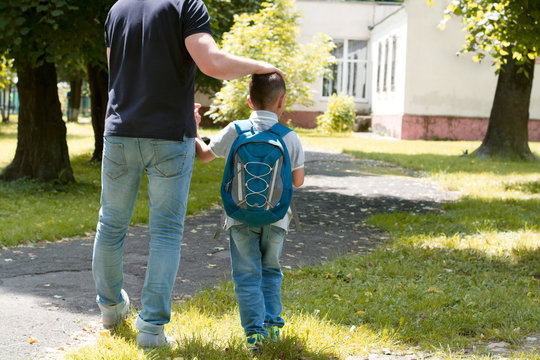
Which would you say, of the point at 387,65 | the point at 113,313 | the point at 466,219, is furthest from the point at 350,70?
the point at 113,313

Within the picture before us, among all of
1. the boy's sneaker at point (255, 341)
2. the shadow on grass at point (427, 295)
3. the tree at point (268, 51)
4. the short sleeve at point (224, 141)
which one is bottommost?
the shadow on grass at point (427, 295)

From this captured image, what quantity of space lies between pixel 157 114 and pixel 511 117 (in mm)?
16361

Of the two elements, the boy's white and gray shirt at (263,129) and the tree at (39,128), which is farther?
the tree at (39,128)

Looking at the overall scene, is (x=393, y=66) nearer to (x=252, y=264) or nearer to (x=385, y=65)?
(x=385, y=65)

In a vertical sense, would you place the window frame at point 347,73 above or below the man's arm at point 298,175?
above

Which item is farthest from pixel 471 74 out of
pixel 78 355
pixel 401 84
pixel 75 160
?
pixel 78 355

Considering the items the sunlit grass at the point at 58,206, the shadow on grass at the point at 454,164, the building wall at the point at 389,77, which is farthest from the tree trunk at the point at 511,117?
the building wall at the point at 389,77

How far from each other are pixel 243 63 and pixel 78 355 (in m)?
1.68

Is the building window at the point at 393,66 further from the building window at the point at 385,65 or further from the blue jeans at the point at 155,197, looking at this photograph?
the blue jeans at the point at 155,197

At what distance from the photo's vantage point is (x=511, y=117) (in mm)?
18062

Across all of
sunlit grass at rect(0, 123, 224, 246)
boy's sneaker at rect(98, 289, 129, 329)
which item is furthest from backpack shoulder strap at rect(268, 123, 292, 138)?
sunlit grass at rect(0, 123, 224, 246)

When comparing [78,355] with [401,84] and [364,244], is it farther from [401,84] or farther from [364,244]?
[401,84]

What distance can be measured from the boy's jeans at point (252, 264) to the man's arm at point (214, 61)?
2.64 ft

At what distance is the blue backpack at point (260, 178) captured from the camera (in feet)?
11.0
